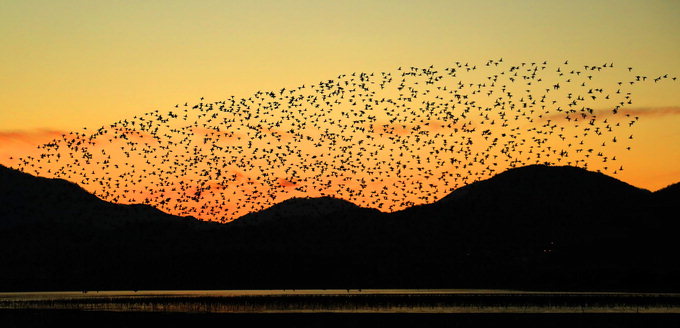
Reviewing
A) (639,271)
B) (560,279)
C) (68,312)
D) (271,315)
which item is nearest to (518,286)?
(560,279)

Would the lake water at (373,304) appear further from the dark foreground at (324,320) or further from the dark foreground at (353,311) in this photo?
the dark foreground at (324,320)

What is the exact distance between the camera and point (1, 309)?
116625 mm

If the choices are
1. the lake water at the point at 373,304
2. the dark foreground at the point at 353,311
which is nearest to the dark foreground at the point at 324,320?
the dark foreground at the point at 353,311

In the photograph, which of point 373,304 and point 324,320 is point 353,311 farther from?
point 324,320

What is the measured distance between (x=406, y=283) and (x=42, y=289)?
77.7m

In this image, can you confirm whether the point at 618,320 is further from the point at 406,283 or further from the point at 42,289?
the point at 42,289

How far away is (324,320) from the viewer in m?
104

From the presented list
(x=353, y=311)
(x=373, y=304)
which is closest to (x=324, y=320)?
(x=353, y=311)

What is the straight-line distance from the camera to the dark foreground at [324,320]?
99.1 m

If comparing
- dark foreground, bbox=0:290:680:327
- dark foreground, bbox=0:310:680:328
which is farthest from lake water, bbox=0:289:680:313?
dark foreground, bbox=0:310:680:328

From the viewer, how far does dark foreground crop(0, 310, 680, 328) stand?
99.1 m

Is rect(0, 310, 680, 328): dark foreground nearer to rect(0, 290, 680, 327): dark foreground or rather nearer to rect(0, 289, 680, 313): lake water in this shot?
rect(0, 290, 680, 327): dark foreground

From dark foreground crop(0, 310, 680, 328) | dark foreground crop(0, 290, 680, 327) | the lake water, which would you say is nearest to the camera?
dark foreground crop(0, 310, 680, 328)

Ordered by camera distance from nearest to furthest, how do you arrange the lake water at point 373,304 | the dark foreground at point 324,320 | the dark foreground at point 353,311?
the dark foreground at point 324,320 → the dark foreground at point 353,311 → the lake water at point 373,304
